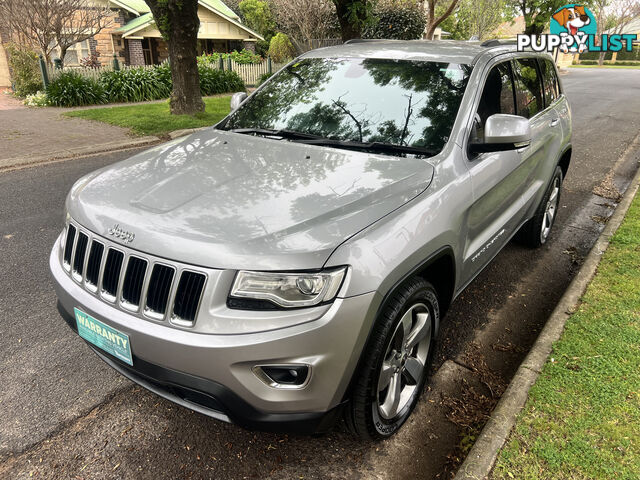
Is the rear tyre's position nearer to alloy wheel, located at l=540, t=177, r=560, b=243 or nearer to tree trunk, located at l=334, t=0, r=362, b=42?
alloy wheel, located at l=540, t=177, r=560, b=243

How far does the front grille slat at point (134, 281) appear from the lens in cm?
212

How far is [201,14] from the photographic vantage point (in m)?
26.6

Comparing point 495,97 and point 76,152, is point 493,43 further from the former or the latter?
point 76,152

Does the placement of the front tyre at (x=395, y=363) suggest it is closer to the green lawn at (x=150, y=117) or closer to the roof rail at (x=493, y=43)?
the roof rail at (x=493, y=43)

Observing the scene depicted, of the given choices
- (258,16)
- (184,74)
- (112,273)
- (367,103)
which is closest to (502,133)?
(367,103)

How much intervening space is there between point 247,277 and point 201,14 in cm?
2810

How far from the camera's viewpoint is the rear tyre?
4660 millimetres

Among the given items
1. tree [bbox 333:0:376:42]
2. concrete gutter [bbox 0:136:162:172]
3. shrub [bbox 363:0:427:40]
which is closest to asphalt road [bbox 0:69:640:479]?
concrete gutter [bbox 0:136:162:172]

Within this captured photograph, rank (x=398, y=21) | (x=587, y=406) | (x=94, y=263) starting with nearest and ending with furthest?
1. (x=94, y=263)
2. (x=587, y=406)
3. (x=398, y=21)

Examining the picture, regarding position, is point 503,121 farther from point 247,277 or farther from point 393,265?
point 247,277

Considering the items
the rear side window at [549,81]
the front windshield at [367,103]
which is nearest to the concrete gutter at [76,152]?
the front windshield at [367,103]

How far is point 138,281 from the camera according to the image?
2.12m

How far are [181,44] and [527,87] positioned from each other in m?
8.61

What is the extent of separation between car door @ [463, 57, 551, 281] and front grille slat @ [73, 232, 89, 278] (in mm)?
2033
